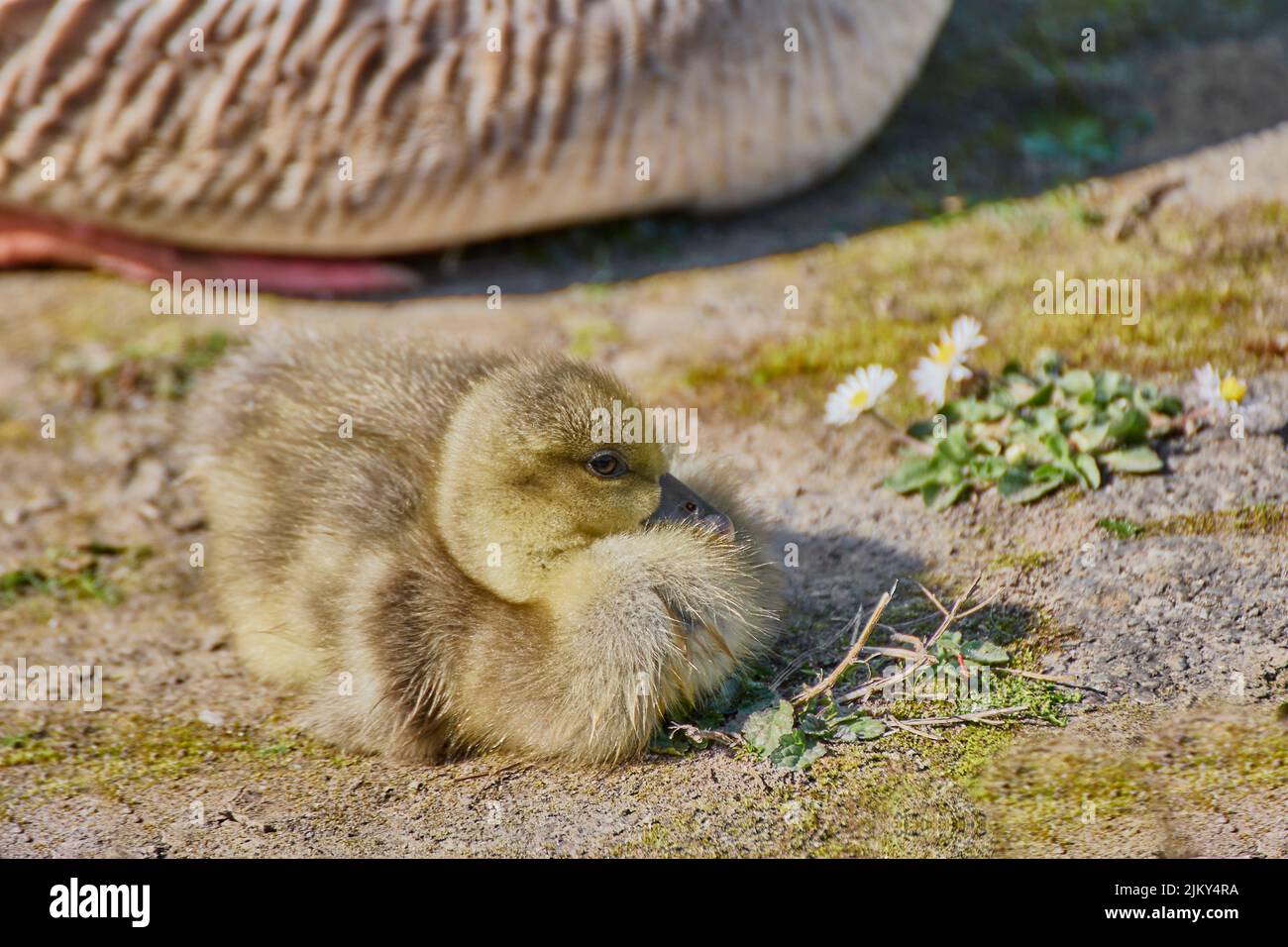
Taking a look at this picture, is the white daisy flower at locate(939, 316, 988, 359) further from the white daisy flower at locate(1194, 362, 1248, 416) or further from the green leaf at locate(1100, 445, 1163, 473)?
the white daisy flower at locate(1194, 362, 1248, 416)

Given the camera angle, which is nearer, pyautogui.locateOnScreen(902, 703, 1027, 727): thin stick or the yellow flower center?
pyautogui.locateOnScreen(902, 703, 1027, 727): thin stick

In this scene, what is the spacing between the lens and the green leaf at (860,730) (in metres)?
3.21

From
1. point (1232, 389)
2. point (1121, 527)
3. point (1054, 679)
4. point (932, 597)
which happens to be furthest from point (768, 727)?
point (1232, 389)

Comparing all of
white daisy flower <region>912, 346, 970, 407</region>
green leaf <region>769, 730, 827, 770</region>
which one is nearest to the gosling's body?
green leaf <region>769, 730, 827, 770</region>

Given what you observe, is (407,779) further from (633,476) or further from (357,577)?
Answer: (633,476)

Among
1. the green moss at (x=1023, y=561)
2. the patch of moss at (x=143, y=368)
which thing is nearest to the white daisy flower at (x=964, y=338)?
the green moss at (x=1023, y=561)

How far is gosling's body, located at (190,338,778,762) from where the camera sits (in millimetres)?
3201

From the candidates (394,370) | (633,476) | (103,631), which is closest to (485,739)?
(633,476)

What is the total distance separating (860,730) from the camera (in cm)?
323

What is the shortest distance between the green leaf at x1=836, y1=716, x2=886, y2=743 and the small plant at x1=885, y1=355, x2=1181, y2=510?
98 cm

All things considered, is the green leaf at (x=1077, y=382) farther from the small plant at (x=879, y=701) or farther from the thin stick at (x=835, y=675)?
the thin stick at (x=835, y=675)

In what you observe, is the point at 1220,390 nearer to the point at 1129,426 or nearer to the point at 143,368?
the point at 1129,426

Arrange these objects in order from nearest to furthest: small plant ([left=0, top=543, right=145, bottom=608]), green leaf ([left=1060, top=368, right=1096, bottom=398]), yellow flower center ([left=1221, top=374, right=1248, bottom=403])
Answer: yellow flower center ([left=1221, top=374, right=1248, bottom=403]) < green leaf ([left=1060, top=368, right=1096, bottom=398]) < small plant ([left=0, top=543, right=145, bottom=608])

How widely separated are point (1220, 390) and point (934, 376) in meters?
0.81
